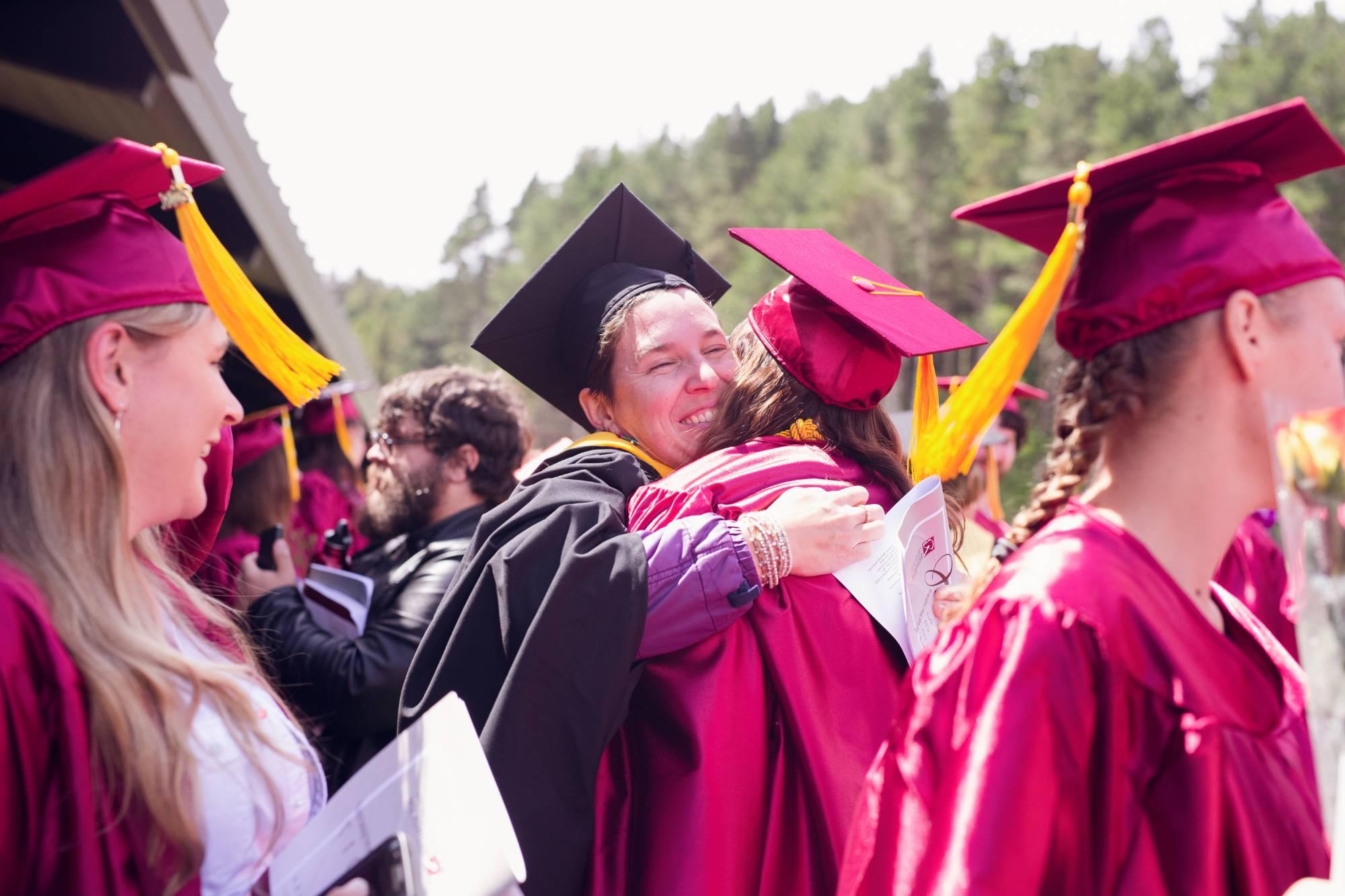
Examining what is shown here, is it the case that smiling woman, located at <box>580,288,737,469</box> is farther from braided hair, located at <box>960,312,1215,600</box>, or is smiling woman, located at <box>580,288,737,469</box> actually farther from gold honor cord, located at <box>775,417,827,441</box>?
braided hair, located at <box>960,312,1215,600</box>

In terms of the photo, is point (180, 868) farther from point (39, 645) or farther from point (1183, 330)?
point (1183, 330)

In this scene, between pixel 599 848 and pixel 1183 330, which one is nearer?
pixel 1183 330

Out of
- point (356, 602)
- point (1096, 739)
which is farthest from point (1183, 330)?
point (356, 602)

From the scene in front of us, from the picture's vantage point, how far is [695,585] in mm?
2033

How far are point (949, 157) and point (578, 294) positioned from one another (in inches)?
1742

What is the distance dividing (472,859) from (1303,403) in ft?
3.77

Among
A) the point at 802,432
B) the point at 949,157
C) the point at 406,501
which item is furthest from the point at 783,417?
the point at 949,157

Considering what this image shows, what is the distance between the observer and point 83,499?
144 cm

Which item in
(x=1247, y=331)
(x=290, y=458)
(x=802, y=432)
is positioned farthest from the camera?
(x=290, y=458)

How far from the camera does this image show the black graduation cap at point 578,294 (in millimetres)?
2867

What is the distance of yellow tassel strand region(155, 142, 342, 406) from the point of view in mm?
1636

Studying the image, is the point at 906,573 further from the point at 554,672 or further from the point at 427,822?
the point at 427,822

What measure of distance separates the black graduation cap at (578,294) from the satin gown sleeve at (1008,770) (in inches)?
65.4

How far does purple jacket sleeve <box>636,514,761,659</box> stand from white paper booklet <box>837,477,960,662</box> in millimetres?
202
